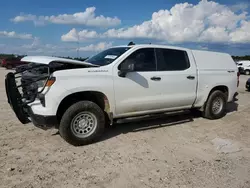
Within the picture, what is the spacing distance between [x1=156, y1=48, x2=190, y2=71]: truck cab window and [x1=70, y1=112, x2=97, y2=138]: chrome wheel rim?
1.93m

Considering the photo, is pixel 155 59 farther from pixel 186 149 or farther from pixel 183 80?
pixel 186 149

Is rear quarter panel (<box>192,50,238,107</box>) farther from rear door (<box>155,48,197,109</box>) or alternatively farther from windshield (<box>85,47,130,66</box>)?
windshield (<box>85,47,130,66</box>)

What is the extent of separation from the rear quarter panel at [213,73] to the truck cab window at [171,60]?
46 cm

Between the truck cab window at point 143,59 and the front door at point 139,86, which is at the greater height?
the truck cab window at point 143,59

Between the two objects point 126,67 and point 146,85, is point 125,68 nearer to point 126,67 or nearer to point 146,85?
point 126,67

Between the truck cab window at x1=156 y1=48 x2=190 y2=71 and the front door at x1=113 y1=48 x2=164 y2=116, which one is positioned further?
the truck cab window at x1=156 y1=48 x2=190 y2=71

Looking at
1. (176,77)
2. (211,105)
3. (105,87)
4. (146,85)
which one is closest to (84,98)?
(105,87)

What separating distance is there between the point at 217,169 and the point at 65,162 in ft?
8.06

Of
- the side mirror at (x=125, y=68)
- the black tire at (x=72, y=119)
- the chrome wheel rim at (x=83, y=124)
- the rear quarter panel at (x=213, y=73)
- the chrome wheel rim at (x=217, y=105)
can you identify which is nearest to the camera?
the black tire at (x=72, y=119)

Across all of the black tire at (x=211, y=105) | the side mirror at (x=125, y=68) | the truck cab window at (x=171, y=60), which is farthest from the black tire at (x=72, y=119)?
the black tire at (x=211, y=105)

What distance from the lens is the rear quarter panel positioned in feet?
22.0

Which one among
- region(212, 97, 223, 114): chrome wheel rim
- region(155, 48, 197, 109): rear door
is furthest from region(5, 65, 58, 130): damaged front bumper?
region(212, 97, 223, 114): chrome wheel rim

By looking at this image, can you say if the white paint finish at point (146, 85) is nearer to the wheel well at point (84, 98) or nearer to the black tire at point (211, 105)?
the wheel well at point (84, 98)

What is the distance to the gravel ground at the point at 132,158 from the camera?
3.66 m
